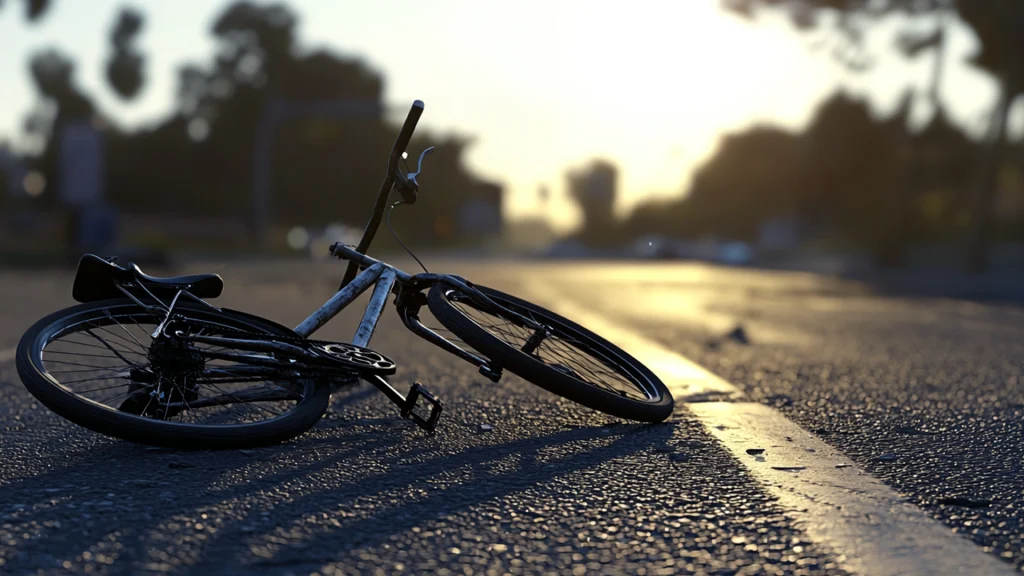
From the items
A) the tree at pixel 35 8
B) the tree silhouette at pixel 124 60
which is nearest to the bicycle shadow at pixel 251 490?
the tree at pixel 35 8

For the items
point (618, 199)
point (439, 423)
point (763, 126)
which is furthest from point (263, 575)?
point (618, 199)

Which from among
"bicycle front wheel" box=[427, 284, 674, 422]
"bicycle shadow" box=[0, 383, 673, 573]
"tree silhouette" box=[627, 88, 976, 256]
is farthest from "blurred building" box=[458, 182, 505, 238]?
"bicycle shadow" box=[0, 383, 673, 573]

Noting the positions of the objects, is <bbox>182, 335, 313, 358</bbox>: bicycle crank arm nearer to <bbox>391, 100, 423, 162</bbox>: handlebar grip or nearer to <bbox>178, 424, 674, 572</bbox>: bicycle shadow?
<bbox>178, 424, 674, 572</bbox>: bicycle shadow

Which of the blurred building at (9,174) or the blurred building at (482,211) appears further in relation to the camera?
Result: the blurred building at (482,211)

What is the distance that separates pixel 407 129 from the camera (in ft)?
12.1

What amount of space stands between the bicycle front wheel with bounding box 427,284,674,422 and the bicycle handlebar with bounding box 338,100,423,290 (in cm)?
35

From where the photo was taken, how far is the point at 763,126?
280ft

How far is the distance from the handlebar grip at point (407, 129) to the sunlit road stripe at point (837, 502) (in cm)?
162

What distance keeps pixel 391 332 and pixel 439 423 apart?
4.25 meters

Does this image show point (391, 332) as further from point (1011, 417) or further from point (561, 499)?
point (561, 499)

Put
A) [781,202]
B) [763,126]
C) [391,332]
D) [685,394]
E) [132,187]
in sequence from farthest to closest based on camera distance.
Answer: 1. [763,126]
2. [781,202]
3. [132,187]
4. [391,332]
5. [685,394]

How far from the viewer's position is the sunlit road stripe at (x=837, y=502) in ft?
7.51

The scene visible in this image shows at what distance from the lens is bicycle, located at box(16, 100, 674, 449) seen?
126 inches

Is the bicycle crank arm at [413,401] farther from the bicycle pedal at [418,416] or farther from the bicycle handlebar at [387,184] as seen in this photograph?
the bicycle handlebar at [387,184]
